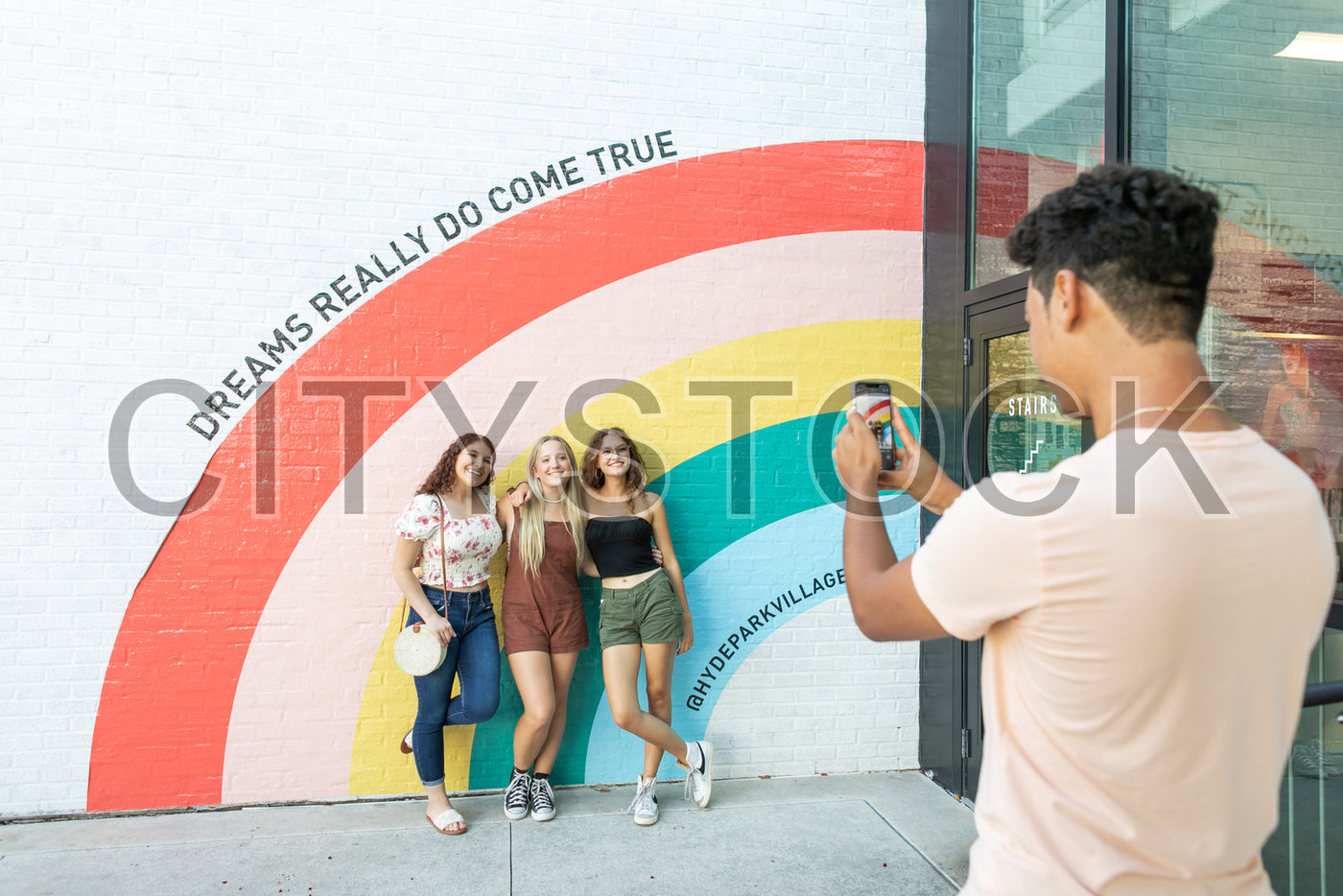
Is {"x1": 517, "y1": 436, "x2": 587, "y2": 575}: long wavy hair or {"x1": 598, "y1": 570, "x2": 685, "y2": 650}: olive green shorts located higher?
{"x1": 517, "y1": 436, "x2": 587, "y2": 575}: long wavy hair

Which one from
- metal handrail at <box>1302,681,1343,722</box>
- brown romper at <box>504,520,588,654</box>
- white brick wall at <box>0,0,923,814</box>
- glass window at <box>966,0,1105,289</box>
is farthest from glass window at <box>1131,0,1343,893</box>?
brown romper at <box>504,520,588,654</box>

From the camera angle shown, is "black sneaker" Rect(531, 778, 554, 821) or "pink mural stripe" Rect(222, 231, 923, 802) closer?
"black sneaker" Rect(531, 778, 554, 821)

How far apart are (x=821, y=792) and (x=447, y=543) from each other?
212 cm

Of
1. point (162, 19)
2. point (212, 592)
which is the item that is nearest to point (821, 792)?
point (212, 592)

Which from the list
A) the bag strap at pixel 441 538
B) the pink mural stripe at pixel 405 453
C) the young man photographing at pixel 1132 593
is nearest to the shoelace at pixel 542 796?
the pink mural stripe at pixel 405 453

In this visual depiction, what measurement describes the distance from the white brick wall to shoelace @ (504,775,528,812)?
1845 millimetres

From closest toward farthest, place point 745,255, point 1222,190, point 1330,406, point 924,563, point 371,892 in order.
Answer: point 924,563 < point 1330,406 < point 1222,190 < point 371,892 < point 745,255

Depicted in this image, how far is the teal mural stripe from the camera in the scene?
409 cm

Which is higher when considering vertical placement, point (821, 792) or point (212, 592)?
point (212, 592)

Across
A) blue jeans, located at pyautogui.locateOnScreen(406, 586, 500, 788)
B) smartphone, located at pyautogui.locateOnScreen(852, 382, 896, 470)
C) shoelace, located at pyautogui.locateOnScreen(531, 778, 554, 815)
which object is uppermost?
smartphone, located at pyautogui.locateOnScreen(852, 382, 896, 470)

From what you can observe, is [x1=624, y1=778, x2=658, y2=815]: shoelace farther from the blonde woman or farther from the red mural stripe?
the red mural stripe

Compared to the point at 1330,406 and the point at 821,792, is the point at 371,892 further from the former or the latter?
the point at 1330,406

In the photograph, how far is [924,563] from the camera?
105 centimetres

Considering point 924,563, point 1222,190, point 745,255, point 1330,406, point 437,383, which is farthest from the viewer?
point 745,255
